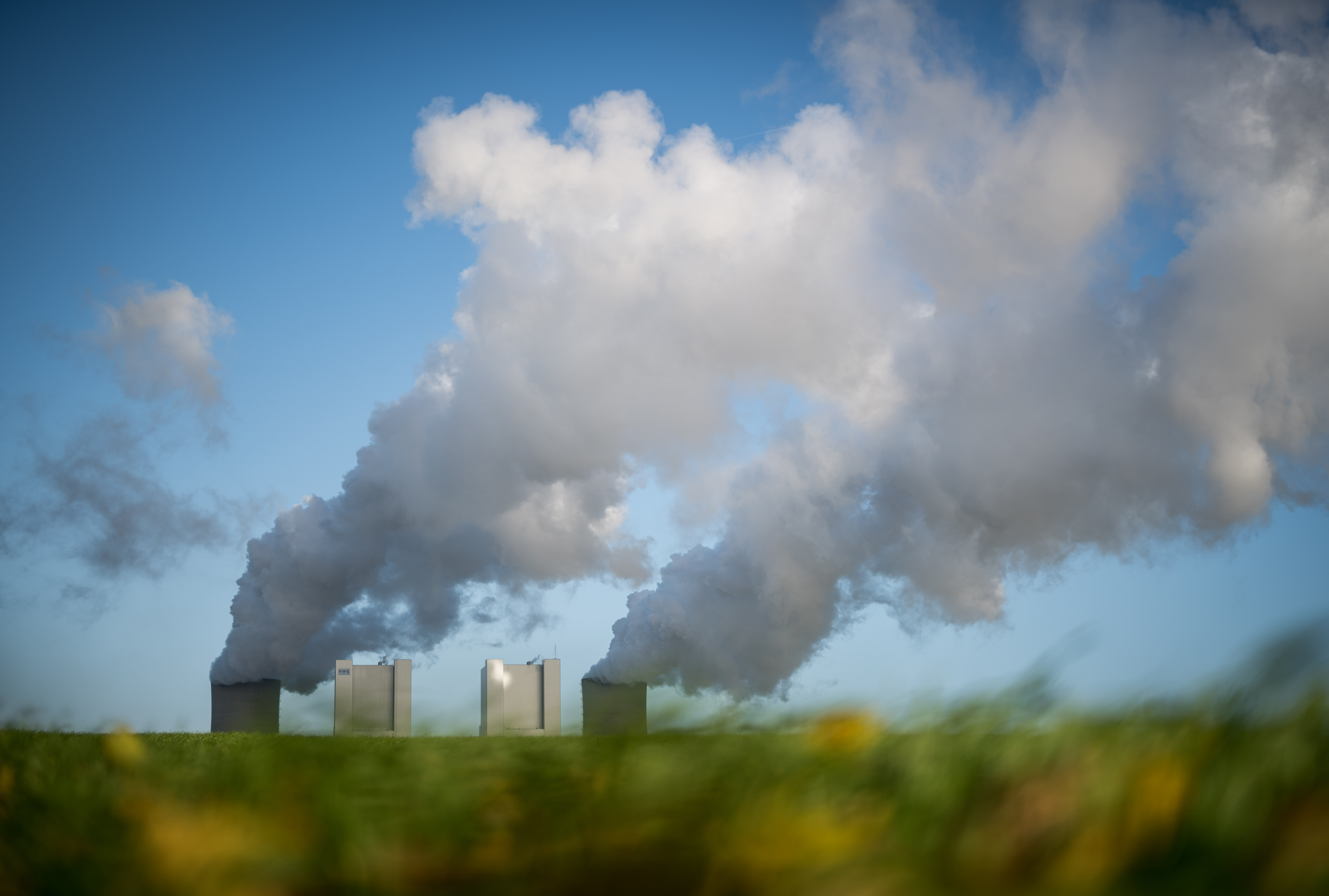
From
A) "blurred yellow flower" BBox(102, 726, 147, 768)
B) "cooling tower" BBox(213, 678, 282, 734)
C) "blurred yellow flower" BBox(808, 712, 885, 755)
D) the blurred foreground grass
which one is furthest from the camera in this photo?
"cooling tower" BBox(213, 678, 282, 734)

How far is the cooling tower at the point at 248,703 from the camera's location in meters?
50.5

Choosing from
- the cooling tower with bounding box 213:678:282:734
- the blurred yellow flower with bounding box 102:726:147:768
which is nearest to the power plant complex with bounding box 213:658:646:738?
the cooling tower with bounding box 213:678:282:734

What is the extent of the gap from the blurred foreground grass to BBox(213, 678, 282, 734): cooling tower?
5466 centimetres

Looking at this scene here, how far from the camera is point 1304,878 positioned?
3.70 feet

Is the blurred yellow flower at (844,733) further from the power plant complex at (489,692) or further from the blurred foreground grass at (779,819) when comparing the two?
the power plant complex at (489,692)

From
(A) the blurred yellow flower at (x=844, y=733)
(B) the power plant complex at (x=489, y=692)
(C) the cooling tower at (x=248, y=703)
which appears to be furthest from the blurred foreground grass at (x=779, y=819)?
(C) the cooling tower at (x=248, y=703)

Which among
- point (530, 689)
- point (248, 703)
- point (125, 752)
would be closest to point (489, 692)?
point (530, 689)

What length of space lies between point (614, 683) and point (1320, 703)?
182ft

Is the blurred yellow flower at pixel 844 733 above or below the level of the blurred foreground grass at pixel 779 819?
above

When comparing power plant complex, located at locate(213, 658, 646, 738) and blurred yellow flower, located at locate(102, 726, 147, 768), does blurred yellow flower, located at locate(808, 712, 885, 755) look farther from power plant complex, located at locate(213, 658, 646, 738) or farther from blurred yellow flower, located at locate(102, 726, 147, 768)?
power plant complex, located at locate(213, 658, 646, 738)

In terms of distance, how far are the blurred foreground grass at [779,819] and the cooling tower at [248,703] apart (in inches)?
2152

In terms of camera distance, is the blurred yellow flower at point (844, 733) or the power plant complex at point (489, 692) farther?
the power plant complex at point (489, 692)

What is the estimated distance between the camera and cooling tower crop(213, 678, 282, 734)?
50.5 m

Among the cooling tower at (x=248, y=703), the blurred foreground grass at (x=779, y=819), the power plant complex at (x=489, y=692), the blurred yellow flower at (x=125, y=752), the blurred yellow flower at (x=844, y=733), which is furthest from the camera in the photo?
the cooling tower at (x=248, y=703)
